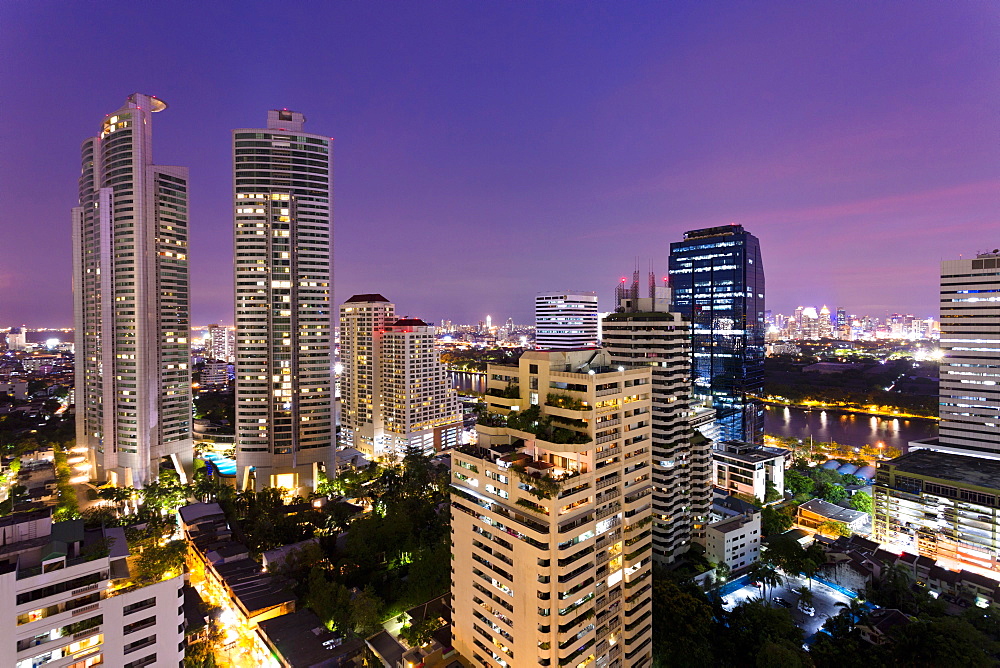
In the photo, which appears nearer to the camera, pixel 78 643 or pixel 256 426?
pixel 78 643

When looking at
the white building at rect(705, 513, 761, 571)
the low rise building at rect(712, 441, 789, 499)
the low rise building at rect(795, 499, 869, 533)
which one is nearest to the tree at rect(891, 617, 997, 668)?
the white building at rect(705, 513, 761, 571)

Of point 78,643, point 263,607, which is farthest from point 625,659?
point 78,643

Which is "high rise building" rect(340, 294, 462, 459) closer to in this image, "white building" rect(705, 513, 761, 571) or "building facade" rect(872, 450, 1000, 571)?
"white building" rect(705, 513, 761, 571)

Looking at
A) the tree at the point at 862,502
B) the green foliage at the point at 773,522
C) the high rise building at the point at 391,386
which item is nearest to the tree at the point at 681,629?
the green foliage at the point at 773,522

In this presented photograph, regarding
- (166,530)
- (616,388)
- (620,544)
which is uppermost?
(616,388)

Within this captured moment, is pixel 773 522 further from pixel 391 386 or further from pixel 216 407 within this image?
pixel 216 407

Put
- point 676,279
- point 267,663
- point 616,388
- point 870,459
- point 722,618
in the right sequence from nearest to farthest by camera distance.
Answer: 1. point 616,388
2. point 267,663
3. point 722,618
4. point 870,459
5. point 676,279

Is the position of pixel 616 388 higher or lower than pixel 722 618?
higher

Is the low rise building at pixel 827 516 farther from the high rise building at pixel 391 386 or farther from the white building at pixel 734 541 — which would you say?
the high rise building at pixel 391 386

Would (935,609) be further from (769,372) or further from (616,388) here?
(769,372)
